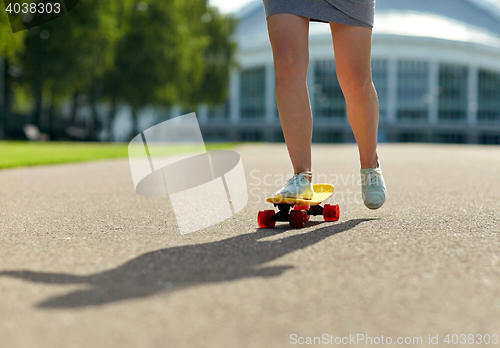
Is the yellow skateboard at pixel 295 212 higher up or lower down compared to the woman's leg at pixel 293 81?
lower down

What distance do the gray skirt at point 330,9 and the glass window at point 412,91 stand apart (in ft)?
199

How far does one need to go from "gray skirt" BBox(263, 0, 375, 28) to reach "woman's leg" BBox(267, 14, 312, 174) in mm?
42

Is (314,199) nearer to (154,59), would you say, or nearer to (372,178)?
(372,178)

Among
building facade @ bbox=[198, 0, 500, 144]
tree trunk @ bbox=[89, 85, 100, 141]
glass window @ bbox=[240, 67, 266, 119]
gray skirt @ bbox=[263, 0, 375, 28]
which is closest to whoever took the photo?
gray skirt @ bbox=[263, 0, 375, 28]

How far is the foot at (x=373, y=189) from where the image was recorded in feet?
11.6

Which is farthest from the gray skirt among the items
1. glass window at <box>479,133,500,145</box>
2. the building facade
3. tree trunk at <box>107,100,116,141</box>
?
glass window at <box>479,133,500,145</box>

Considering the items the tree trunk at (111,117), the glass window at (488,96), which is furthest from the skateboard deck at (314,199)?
the glass window at (488,96)

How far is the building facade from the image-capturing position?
201 feet

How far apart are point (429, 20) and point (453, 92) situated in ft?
41.8

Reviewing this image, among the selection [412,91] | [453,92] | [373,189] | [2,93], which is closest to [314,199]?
[373,189]

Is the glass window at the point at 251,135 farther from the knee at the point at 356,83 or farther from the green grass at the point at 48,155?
the knee at the point at 356,83

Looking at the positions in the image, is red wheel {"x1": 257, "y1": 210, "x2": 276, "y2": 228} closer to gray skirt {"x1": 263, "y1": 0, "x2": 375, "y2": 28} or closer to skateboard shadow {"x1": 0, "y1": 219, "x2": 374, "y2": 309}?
skateboard shadow {"x1": 0, "y1": 219, "x2": 374, "y2": 309}

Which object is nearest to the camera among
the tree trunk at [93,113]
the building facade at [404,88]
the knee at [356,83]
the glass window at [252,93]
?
the knee at [356,83]

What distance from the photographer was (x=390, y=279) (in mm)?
2033
